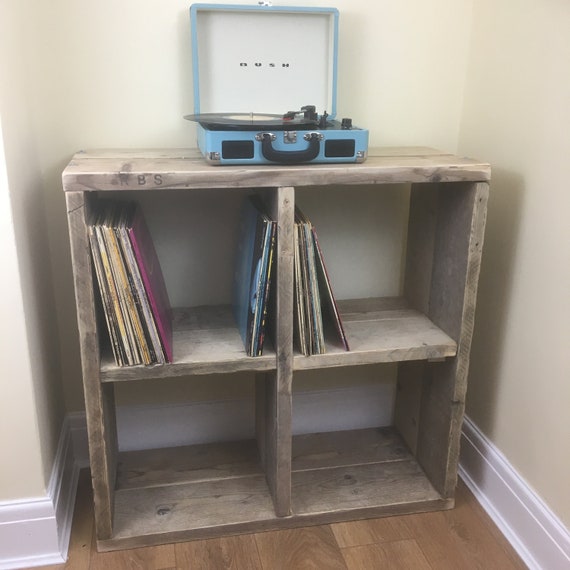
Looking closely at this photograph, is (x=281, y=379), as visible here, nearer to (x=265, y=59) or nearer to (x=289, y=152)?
(x=289, y=152)

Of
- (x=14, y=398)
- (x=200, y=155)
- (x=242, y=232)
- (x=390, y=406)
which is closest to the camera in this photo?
(x=14, y=398)

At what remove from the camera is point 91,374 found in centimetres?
126

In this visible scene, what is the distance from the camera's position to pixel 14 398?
4.21 feet

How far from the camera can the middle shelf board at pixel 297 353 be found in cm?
130

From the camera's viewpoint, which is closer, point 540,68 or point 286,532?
point 540,68

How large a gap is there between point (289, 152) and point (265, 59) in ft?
1.16

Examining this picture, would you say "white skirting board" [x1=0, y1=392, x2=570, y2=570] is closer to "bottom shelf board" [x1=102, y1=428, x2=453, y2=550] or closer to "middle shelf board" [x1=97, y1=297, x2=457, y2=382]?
"bottom shelf board" [x1=102, y1=428, x2=453, y2=550]

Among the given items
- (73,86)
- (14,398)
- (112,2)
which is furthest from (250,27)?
(14,398)

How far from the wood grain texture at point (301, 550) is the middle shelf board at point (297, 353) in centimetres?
42

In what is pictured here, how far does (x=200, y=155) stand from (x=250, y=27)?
1.08 feet

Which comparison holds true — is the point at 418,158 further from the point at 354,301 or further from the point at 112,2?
the point at 112,2

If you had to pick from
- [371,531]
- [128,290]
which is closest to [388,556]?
[371,531]

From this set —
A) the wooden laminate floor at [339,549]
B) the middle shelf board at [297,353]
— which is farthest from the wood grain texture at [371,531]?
the middle shelf board at [297,353]

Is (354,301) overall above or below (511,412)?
above
